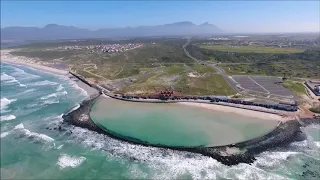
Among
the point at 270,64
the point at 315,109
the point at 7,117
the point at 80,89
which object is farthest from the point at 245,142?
the point at 270,64

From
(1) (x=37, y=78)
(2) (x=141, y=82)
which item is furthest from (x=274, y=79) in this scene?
(1) (x=37, y=78)

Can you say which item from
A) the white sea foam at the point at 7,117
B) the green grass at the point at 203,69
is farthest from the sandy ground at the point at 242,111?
the white sea foam at the point at 7,117

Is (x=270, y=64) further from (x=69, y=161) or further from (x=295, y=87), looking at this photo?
(x=69, y=161)

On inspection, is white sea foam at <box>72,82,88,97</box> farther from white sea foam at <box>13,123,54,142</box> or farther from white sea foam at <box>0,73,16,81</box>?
white sea foam at <box>0,73,16,81</box>

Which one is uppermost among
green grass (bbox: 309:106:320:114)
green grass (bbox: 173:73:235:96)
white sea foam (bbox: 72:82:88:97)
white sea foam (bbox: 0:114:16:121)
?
green grass (bbox: 173:73:235:96)

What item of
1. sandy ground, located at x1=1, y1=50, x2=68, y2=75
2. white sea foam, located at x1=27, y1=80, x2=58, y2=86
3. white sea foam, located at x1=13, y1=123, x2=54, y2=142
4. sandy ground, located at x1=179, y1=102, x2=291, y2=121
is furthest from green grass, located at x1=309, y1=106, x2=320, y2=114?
sandy ground, located at x1=1, y1=50, x2=68, y2=75

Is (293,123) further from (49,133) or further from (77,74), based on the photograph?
(77,74)

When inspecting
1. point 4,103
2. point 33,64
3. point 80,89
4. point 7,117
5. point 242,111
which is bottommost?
point 242,111
